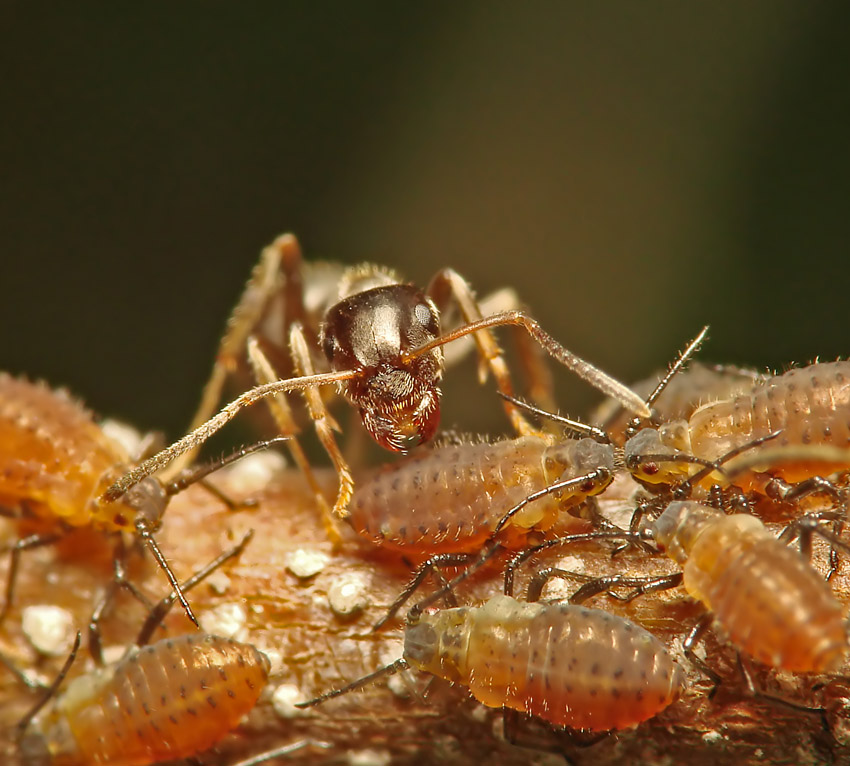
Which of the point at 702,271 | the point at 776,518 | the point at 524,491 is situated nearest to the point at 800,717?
the point at 776,518

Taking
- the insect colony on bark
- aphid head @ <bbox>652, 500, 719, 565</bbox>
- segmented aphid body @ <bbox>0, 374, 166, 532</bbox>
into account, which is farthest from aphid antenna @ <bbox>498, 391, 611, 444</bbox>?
segmented aphid body @ <bbox>0, 374, 166, 532</bbox>

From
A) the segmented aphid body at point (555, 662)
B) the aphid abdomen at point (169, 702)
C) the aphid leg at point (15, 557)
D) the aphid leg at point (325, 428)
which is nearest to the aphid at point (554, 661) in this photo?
the segmented aphid body at point (555, 662)

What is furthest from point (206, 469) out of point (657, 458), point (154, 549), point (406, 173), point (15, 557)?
point (406, 173)

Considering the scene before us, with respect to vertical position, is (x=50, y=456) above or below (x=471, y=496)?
above

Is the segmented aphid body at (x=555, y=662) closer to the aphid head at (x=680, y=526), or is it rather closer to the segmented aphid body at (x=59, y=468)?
the aphid head at (x=680, y=526)

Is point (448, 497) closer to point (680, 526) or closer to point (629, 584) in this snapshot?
point (629, 584)

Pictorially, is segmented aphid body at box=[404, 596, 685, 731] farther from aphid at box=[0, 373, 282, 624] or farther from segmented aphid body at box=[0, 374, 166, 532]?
segmented aphid body at box=[0, 374, 166, 532]

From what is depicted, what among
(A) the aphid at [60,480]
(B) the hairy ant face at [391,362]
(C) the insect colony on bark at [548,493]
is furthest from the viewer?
(B) the hairy ant face at [391,362]
